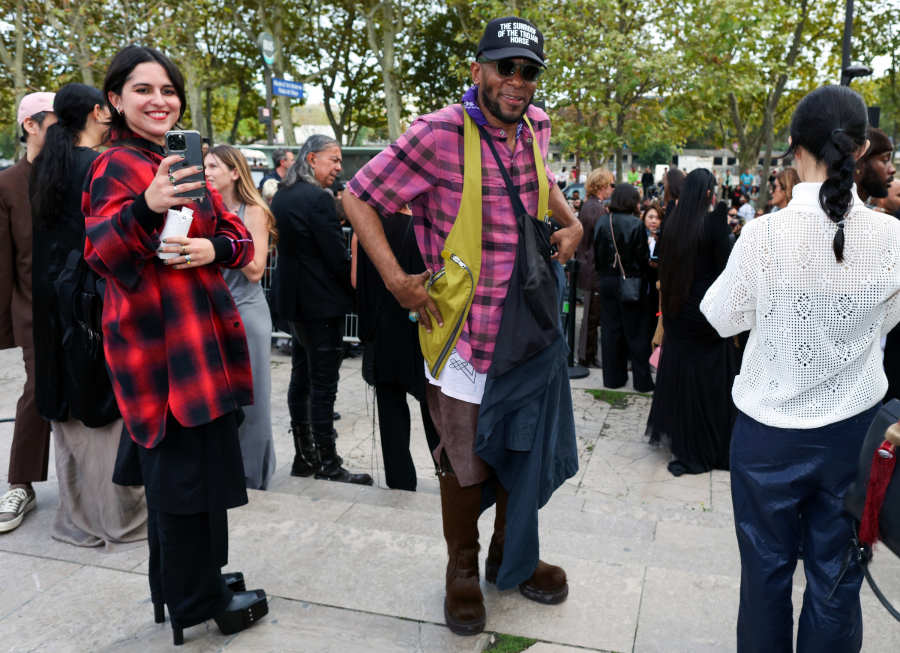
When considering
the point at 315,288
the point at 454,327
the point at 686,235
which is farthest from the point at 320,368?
the point at 686,235

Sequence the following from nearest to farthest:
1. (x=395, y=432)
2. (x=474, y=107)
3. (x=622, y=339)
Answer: (x=474, y=107)
(x=395, y=432)
(x=622, y=339)

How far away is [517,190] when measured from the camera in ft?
8.34

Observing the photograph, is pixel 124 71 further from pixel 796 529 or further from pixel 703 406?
pixel 703 406

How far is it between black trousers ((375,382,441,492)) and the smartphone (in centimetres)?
183

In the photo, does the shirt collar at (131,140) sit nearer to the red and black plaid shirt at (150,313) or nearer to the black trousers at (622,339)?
the red and black plaid shirt at (150,313)

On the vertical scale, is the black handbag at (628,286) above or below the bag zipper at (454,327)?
below

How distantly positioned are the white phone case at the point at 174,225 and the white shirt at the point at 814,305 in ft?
5.30

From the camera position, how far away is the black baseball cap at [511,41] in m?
2.41

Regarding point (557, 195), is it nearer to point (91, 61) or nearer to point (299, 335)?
point (299, 335)

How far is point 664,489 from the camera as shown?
500 centimetres

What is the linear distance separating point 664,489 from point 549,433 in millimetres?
2696

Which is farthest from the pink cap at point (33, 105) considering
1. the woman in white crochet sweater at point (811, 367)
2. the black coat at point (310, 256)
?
the woman in white crochet sweater at point (811, 367)

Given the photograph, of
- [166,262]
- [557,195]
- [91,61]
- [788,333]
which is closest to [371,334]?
[557,195]

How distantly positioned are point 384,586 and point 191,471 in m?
0.94
